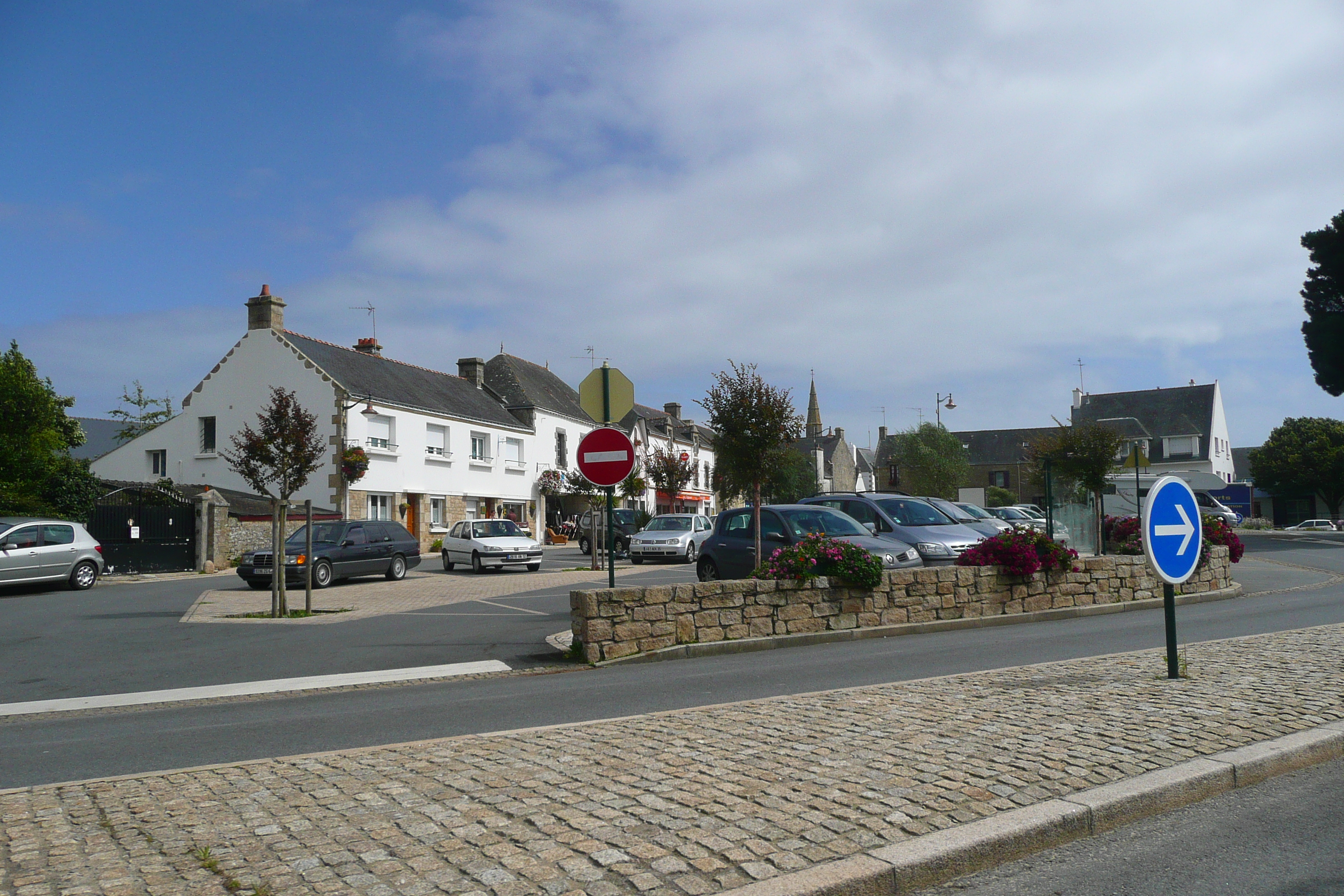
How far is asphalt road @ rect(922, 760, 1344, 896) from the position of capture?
3717 mm

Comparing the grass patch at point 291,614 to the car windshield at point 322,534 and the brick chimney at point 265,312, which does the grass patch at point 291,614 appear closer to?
the car windshield at point 322,534

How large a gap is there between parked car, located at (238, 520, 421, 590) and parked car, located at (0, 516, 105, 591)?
3.53 m

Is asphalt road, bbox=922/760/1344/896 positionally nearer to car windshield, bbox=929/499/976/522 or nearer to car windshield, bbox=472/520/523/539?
car windshield, bbox=929/499/976/522

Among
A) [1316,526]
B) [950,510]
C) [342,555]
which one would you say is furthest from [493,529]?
[1316,526]

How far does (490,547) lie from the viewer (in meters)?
25.8

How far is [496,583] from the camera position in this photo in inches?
851

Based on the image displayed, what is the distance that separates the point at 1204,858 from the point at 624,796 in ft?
8.10

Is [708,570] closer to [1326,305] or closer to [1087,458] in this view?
[1087,458]

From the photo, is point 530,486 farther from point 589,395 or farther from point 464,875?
point 464,875

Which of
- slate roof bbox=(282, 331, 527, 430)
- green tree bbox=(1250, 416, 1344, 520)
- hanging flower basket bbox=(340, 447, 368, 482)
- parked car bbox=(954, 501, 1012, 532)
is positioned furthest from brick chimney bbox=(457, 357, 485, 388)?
green tree bbox=(1250, 416, 1344, 520)

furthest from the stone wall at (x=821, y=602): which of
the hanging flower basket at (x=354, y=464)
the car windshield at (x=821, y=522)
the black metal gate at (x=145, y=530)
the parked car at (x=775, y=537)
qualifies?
the hanging flower basket at (x=354, y=464)

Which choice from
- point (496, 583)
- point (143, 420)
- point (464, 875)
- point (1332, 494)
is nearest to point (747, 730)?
point (464, 875)

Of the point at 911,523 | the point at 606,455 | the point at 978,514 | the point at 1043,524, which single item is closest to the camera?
the point at 606,455

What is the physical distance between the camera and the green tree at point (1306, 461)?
61688 millimetres
